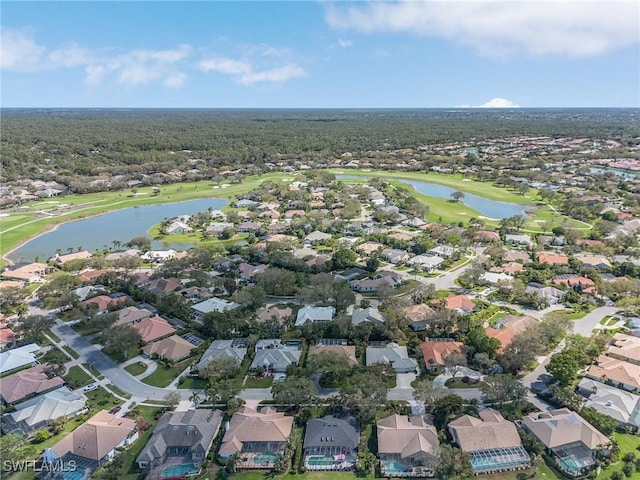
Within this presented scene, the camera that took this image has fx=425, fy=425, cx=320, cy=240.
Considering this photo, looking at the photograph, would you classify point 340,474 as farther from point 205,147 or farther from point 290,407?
point 205,147

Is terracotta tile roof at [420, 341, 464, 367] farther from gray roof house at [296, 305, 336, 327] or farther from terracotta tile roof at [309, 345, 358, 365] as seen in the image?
gray roof house at [296, 305, 336, 327]

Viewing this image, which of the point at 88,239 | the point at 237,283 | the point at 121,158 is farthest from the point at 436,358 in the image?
the point at 121,158

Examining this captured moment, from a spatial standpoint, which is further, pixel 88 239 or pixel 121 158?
pixel 121 158

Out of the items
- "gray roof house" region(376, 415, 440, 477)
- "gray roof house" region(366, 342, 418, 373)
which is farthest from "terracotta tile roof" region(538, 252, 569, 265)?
"gray roof house" region(376, 415, 440, 477)

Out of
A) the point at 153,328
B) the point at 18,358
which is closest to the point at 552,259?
the point at 153,328

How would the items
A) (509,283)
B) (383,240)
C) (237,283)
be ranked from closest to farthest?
(509,283) → (237,283) → (383,240)
